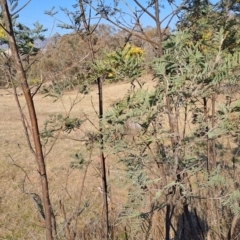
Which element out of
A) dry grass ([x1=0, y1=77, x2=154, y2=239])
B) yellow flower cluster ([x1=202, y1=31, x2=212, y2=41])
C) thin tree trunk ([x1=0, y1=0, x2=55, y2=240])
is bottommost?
dry grass ([x1=0, y1=77, x2=154, y2=239])

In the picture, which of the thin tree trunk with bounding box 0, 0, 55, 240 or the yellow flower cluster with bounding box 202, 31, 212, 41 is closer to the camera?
the thin tree trunk with bounding box 0, 0, 55, 240

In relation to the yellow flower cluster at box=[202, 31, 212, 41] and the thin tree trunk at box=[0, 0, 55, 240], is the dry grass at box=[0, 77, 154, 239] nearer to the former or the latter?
the thin tree trunk at box=[0, 0, 55, 240]

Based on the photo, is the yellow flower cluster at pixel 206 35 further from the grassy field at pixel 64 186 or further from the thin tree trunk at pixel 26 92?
the thin tree trunk at pixel 26 92

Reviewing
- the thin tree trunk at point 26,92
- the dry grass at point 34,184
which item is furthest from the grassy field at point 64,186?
the thin tree trunk at point 26,92

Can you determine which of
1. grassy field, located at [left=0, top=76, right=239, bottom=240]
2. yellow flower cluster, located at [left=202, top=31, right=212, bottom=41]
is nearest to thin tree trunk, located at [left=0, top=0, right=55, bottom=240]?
grassy field, located at [left=0, top=76, right=239, bottom=240]

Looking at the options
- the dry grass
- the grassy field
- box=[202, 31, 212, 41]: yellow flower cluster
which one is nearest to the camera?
box=[202, 31, 212, 41]: yellow flower cluster

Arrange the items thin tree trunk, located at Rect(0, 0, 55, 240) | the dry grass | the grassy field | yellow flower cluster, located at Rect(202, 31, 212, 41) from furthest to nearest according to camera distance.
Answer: the dry grass
the grassy field
yellow flower cluster, located at Rect(202, 31, 212, 41)
thin tree trunk, located at Rect(0, 0, 55, 240)

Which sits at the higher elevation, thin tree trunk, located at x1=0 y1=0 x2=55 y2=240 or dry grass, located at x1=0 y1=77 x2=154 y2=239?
thin tree trunk, located at x1=0 y1=0 x2=55 y2=240

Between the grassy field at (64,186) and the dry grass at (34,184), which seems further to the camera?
the dry grass at (34,184)

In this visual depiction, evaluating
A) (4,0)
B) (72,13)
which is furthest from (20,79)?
(72,13)

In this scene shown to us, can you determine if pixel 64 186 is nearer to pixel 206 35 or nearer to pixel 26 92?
pixel 206 35

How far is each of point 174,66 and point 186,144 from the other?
0.27 meters

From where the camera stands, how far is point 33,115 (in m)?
0.95

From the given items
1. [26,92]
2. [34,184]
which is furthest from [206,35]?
[34,184]
